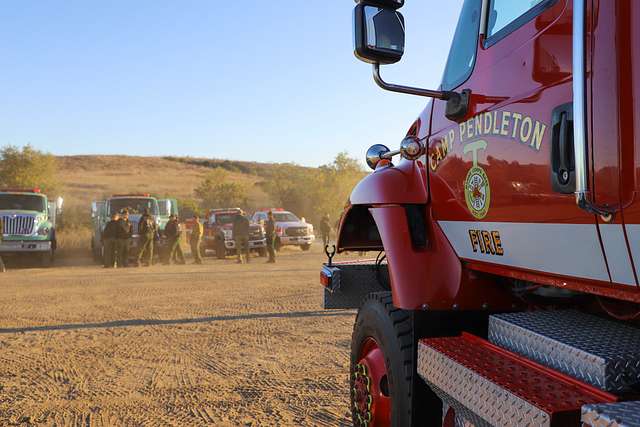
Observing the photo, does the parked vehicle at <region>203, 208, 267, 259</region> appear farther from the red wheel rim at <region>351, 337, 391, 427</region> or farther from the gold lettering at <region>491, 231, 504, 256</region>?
the gold lettering at <region>491, 231, 504, 256</region>

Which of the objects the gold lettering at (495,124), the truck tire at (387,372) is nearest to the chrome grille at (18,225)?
the truck tire at (387,372)

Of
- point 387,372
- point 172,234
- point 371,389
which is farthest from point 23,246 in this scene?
point 387,372

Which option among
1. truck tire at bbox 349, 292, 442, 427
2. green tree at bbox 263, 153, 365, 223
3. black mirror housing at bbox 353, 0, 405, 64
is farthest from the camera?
green tree at bbox 263, 153, 365, 223

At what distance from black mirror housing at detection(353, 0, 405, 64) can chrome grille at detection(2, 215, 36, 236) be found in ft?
57.5

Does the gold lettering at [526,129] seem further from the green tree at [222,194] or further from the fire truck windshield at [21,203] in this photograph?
the green tree at [222,194]

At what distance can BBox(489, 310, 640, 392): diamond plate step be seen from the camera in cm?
168

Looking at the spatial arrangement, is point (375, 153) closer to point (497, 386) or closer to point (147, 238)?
point (497, 386)

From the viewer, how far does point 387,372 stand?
2736 millimetres

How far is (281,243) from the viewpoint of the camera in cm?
2291

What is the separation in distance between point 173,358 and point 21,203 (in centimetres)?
1508

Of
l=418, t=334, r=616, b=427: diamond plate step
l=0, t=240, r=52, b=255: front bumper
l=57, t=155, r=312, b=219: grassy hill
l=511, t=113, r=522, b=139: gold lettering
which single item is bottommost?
l=0, t=240, r=52, b=255: front bumper

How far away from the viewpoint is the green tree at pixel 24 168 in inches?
1805

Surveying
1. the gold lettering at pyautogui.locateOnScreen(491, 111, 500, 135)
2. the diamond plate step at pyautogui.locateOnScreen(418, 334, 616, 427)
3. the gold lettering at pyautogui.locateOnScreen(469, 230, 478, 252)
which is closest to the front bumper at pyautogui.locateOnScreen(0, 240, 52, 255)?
the diamond plate step at pyautogui.locateOnScreen(418, 334, 616, 427)

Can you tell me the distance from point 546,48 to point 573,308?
119cm
